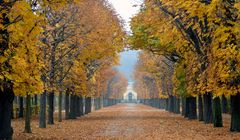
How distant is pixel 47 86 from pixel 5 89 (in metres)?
12.6

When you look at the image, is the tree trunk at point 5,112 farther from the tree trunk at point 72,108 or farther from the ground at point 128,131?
the tree trunk at point 72,108

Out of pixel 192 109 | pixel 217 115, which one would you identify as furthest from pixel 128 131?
pixel 192 109

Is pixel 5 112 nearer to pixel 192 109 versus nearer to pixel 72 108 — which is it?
pixel 72 108

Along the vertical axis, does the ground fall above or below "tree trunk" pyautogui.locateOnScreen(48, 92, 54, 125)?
below

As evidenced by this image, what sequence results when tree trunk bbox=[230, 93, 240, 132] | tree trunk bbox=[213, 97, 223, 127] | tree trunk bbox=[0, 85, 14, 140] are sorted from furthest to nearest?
tree trunk bbox=[213, 97, 223, 127]
tree trunk bbox=[230, 93, 240, 132]
tree trunk bbox=[0, 85, 14, 140]

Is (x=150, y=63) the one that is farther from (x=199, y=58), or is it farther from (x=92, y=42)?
(x=199, y=58)

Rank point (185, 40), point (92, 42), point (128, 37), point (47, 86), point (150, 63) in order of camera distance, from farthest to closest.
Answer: point (150, 63) → point (128, 37) → point (92, 42) → point (47, 86) → point (185, 40)

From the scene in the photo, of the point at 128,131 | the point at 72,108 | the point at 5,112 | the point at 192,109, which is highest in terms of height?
the point at 5,112

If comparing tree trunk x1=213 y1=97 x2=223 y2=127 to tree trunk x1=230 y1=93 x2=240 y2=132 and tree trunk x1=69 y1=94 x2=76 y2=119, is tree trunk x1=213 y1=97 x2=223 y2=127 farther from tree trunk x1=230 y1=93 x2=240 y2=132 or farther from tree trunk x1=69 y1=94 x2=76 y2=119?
tree trunk x1=69 y1=94 x2=76 y2=119

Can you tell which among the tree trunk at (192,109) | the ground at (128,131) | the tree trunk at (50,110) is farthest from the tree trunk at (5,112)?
the tree trunk at (192,109)

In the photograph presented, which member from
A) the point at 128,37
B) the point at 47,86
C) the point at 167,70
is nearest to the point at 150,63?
the point at 167,70

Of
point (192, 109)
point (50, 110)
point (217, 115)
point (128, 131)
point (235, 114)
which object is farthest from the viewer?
point (192, 109)

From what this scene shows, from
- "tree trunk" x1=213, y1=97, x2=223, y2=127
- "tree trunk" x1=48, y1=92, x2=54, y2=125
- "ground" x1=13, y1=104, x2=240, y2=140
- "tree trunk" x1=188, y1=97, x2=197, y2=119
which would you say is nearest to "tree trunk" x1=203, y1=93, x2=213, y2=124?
"ground" x1=13, y1=104, x2=240, y2=140

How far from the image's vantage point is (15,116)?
45219 mm
